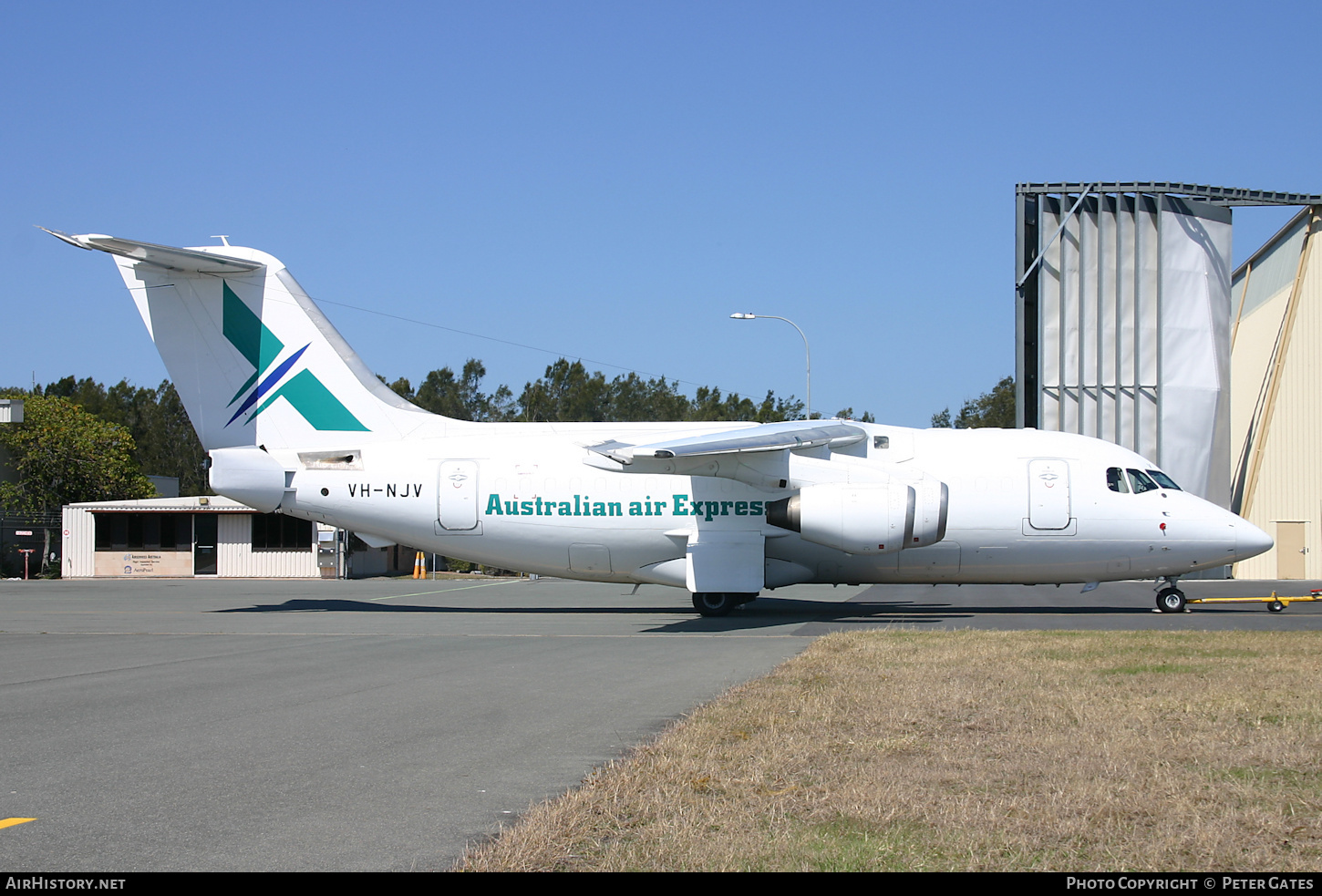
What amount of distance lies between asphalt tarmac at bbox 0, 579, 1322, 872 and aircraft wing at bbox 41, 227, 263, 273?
283 inches

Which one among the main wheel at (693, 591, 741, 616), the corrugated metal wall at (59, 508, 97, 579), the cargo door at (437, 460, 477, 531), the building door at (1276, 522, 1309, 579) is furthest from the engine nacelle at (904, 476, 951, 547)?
the corrugated metal wall at (59, 508, 97, 579)

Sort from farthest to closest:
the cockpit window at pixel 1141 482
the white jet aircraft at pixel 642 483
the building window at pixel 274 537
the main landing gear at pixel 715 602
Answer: the building window at pixel 274 537, the main landing gear at pixel 715 602, the cockpit window at pixel 1141 482, the white jet aircraft at pixel 642 483

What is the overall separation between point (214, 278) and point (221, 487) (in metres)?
4.44

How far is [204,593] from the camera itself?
30.3 metres

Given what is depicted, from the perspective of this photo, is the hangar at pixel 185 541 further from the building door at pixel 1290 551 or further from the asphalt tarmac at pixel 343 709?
the building door at pixel 1290 551

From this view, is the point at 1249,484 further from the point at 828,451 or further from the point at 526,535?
the point at 526,535

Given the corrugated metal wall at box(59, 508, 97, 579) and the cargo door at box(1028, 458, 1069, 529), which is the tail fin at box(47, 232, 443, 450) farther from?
the corrugated metal wall at box(59, 508, 97, 579)

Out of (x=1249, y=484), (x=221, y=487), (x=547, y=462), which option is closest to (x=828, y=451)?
(x=547, y=462)

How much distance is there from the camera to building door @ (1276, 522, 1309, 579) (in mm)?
35844

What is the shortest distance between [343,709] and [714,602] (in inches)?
482

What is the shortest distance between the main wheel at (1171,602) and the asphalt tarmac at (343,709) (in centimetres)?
43

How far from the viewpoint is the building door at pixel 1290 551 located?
35844 mm

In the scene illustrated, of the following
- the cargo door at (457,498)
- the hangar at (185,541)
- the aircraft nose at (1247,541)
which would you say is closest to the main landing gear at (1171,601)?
the aircraft nose at (1247,541)

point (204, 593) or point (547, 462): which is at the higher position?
point (547, 462)
